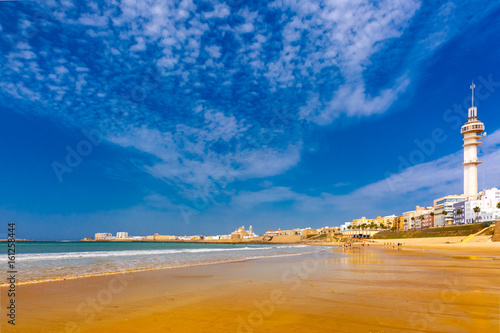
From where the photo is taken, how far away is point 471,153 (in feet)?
380

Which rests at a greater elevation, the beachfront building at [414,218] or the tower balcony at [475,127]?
the tower balcony at [475,127]

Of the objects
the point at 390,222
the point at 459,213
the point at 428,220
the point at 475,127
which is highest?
the point at 475,127

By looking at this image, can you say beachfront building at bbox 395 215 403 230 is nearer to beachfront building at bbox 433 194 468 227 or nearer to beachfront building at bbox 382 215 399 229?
beachfront building at bbox 382 215 399 229

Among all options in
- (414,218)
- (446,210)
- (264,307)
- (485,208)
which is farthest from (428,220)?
(264,307)

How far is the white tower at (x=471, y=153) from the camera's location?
4483 inches

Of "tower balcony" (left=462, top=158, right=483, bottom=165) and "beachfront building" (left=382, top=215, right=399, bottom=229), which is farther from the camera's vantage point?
"beachfront building" (left=382, top=215, right=399, bottom=229)

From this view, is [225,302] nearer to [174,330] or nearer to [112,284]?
[174,330]

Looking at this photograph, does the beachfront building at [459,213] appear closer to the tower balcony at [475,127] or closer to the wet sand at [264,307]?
the tower balcony at [475,127]

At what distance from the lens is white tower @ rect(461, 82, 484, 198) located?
4483 inches

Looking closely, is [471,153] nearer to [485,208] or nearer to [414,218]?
[485,208]

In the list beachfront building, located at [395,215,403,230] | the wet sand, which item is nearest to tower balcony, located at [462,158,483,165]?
beachfront building, located at [395,215,403,230]

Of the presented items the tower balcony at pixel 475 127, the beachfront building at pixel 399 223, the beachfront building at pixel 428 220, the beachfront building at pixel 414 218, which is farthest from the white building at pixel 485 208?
the beachfront building at pixel 399 223

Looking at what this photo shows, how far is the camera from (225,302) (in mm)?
9594

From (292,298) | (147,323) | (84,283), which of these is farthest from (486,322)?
(84,283)
